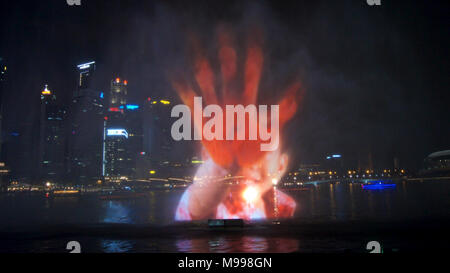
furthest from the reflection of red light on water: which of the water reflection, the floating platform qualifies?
the water reflection

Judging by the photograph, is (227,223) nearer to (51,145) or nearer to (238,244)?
(238,244)

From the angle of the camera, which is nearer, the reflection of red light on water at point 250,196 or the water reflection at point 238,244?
the water reflection at point 238,244

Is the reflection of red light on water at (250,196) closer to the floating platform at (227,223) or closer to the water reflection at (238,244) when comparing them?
the floating platform at (227,223)

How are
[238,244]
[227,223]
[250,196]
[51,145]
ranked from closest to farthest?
[238,244] < [227,223] < [250,196] < [51,145]

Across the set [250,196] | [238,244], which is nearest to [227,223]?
[238,244]

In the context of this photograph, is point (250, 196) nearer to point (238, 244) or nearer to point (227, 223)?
point (227, 223)

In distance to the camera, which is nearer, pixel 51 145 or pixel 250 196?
pixel 250 196

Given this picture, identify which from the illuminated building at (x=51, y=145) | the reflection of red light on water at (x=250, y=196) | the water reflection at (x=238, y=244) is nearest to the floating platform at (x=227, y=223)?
the water reflection at (x=238, y=244)

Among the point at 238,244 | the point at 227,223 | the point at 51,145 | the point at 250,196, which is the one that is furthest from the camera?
the point at 51,145

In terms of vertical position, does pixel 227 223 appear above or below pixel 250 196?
above

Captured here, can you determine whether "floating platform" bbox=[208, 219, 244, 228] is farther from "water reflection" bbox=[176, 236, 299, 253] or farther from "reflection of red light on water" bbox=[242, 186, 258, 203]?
"reflection of red light on water" bbox=[242, 186, 258, 203]
